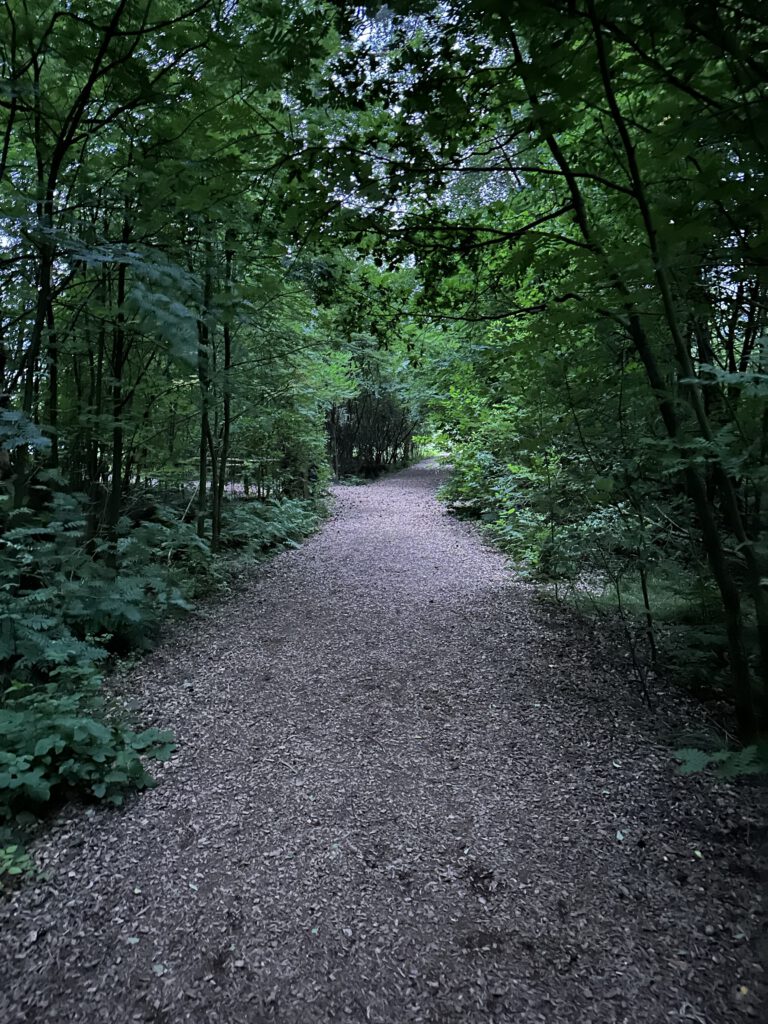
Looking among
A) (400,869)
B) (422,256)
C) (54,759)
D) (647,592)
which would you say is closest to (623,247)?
(422,256)

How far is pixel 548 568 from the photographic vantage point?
5.49 metres

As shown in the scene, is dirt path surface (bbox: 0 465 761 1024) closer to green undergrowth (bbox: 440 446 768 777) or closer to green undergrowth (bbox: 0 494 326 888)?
green undergrowth (bbox: 0 494 326 888)

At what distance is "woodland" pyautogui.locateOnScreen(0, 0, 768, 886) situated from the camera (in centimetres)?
199

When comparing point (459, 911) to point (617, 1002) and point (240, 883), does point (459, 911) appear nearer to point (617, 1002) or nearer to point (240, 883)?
point (617, 1002)

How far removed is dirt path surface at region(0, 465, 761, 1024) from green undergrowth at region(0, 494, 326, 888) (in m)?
0.16

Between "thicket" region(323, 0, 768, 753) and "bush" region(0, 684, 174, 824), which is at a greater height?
"thicket" region(323, 0, 768, 753)

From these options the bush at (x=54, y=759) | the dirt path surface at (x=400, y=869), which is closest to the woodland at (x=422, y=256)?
the bush at (x=54, y=759)

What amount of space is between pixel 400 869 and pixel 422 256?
130 inches

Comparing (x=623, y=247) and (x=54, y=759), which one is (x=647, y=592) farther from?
(x=54, y=759)

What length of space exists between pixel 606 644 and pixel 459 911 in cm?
253

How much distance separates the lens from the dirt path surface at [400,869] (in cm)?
156

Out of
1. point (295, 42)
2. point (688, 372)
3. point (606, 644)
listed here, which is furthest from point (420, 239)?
point (606, 644)

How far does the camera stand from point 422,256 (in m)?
3.30

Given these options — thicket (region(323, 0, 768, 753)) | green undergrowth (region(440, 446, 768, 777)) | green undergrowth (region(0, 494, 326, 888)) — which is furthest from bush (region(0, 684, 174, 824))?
thicket (region(323, 0, 768, 753))
